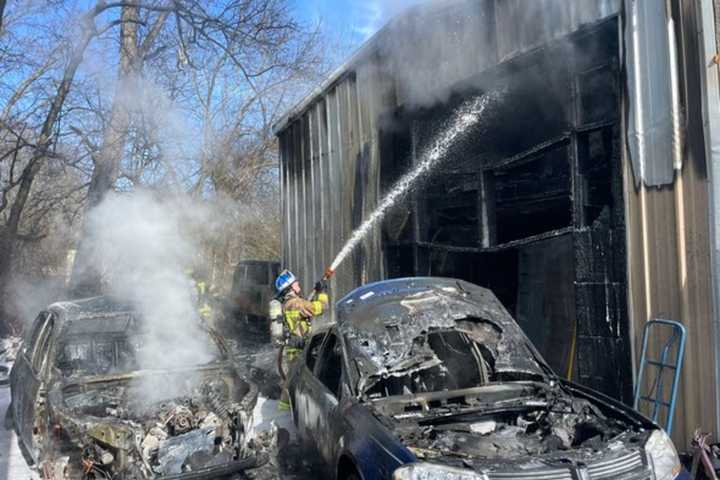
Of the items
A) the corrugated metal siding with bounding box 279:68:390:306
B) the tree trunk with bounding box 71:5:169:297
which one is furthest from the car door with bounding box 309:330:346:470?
the tree trunk with bounding box 71:5:169:297

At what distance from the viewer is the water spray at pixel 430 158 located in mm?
7426

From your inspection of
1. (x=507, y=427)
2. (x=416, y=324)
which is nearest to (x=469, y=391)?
(x=507, y=427)

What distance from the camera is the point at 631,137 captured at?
521 cm

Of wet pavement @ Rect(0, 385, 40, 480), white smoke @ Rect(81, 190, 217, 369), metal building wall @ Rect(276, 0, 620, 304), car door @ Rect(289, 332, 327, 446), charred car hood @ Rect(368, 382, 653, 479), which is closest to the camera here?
charred car hood @ Rect(368, 382, 653, 479)

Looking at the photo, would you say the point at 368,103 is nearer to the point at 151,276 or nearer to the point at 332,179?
the point at 332,179

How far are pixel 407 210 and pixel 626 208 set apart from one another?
3.59 m

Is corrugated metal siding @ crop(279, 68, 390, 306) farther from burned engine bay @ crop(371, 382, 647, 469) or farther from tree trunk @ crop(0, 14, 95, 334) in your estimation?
tree trunk @ crop(0, 14, 95, 334)

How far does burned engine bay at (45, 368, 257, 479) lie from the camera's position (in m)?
4.20

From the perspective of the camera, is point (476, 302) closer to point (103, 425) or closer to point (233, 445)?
point (233, 445)

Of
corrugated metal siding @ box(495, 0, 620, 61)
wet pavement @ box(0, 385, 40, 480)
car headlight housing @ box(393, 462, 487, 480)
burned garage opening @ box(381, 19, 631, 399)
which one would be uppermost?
corrugated metal siding @ box(495, 0, 620, 61)

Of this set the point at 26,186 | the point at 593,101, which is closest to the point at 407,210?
the point at 593,101

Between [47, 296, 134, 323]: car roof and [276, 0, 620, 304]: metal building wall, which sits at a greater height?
[276, 0, 620, 304]: metal building wall

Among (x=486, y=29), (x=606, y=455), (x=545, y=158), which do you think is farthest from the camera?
(x=486, y=29)

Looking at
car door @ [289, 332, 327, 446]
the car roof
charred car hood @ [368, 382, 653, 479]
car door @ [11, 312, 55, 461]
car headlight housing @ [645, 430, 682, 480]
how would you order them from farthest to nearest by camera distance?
1. the car roof
2. car door @ [11, 312, 55, 461]
3. car door @ [289, 332, 327, 446]
4. car headlight housing @ [645, 430, 682, 480]
5. charred car hood @ [368, 382, 653, 479]
